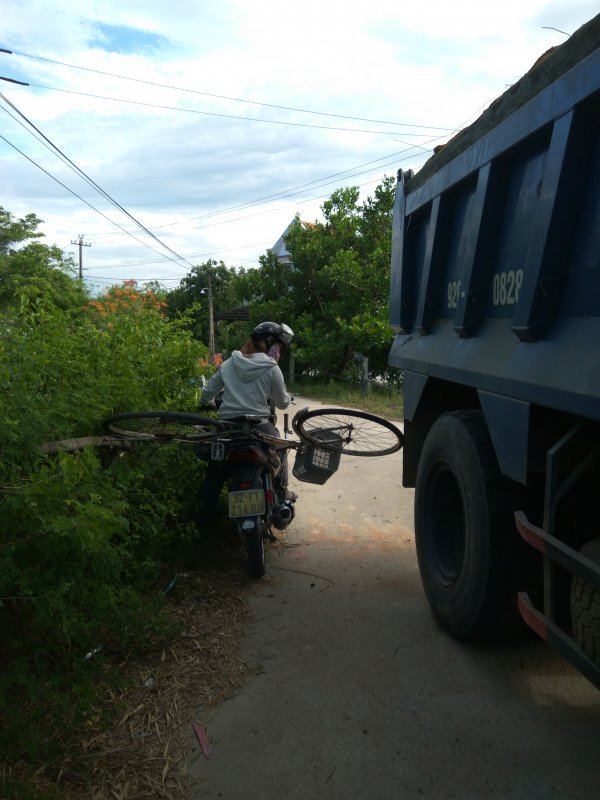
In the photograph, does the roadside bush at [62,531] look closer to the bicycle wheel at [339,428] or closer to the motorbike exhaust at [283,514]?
the motorbike exhaust at [283,514]

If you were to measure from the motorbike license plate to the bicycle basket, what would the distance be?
88 cm

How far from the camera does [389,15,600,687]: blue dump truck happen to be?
251 centimetres

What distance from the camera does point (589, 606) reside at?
2.42 metres

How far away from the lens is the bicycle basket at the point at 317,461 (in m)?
5.43

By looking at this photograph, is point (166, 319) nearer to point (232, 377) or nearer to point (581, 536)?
point (232, 377)

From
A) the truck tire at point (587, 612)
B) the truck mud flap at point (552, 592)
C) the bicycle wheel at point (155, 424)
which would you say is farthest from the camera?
the bicycle wheel at point (155, 424)

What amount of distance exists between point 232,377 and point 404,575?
1.89m

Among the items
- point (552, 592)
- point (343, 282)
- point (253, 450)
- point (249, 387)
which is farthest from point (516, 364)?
point (343, 282)

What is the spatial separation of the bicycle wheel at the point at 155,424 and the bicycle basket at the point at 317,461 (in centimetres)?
80


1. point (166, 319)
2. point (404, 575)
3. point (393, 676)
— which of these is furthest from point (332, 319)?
point (393, 676)

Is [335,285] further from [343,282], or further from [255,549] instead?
[255,549]

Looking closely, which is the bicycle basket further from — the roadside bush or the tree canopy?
the tree canopy

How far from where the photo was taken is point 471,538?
3447mm

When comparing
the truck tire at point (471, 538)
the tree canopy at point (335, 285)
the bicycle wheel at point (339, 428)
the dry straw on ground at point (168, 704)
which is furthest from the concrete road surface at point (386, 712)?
the tree canopy at point (335, 285)
